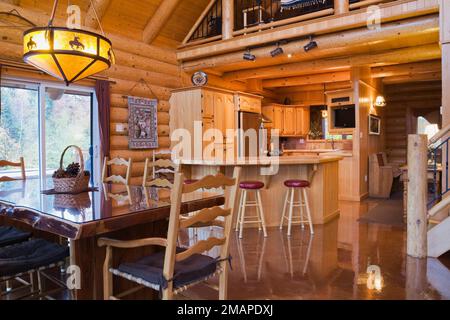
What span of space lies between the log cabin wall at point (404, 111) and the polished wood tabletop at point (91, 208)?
9.63m

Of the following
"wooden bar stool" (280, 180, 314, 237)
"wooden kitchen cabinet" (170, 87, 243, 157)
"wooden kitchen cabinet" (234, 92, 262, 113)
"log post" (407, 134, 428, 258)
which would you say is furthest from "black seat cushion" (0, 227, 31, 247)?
"wooden kitchen cabinet" (234, 92, 262, 113)

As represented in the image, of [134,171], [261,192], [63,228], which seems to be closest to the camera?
[63,228]

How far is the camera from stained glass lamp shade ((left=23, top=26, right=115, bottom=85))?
256 centimetres

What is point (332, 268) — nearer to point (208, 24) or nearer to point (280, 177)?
point (280, 177)

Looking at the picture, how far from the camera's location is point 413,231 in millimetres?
3617

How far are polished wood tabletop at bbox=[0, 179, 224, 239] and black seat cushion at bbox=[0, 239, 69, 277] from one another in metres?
0.25

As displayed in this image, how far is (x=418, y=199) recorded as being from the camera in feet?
11.8

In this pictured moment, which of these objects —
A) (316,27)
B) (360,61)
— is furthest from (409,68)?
(316,27)

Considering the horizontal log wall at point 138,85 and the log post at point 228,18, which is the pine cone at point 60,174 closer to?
the horizontal log wall at point 138,85

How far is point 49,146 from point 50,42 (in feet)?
9.37

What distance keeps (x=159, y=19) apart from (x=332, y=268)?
5089 mm

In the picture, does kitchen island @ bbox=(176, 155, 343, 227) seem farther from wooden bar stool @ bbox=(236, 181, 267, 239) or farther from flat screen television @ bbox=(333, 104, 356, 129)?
flat screen television @ bbox=(333, 104, 356, 129)
